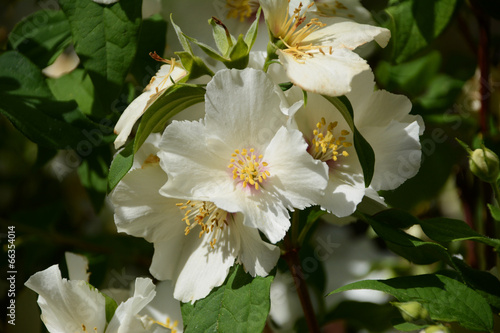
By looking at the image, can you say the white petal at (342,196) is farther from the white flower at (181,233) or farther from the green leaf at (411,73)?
the green leaf at (411,73)

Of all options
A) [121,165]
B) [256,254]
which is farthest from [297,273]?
[121,165]

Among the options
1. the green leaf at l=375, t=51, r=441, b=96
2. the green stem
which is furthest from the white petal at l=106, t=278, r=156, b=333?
the green leaf at l=375, t=51, r=441, b=96

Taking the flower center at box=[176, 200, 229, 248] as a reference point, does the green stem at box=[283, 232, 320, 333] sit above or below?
below

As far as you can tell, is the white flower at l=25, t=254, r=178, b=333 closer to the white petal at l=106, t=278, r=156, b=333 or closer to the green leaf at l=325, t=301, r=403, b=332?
the white petal at l=106, t=278, r=156, b=333

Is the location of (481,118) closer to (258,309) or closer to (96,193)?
A: (258,309)

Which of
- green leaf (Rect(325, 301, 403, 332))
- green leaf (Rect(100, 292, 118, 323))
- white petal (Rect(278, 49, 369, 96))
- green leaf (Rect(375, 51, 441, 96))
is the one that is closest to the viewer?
white petal (Rect(278, 49, 369, 96))

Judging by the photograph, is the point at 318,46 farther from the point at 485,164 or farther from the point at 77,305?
the point at 77,305

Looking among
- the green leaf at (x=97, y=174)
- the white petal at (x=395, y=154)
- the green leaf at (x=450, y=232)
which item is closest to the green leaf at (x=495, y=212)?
the green leaf at (x=450, y=232)
